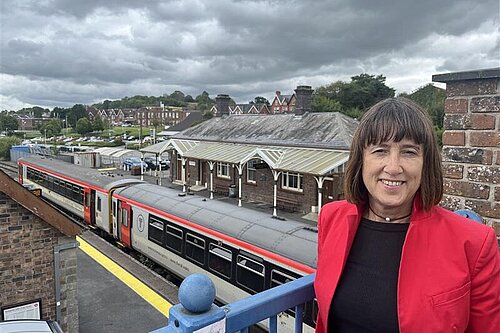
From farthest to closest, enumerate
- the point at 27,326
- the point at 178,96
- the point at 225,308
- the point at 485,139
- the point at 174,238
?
1. the point at 178,96
2. the point at 174,238
3. the point at 27,326
4. the point at 485,139
5. the point at 225,308

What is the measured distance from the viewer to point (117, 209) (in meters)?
12.9

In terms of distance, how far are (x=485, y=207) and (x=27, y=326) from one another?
18.5 feet

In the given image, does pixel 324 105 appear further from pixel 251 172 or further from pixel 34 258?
pixel 34 258

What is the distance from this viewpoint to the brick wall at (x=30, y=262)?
6.25m

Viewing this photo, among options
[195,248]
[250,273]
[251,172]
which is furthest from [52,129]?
[250,273]

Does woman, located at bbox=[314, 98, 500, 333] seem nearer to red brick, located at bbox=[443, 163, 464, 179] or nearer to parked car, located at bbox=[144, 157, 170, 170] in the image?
red brick, located at bbox=[443, 163, 464, 179]

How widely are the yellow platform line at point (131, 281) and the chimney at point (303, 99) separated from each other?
44.9ft

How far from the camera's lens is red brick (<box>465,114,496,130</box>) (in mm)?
2537

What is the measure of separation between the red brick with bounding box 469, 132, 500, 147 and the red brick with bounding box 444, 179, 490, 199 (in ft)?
0.90

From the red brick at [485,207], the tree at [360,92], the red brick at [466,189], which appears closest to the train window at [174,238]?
the red brick at [466,189]

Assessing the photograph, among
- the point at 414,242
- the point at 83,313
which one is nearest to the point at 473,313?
the point at 414,242

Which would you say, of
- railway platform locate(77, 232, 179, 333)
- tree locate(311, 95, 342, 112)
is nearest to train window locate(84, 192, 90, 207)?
railway platform locate(77, 232, 179, 333)

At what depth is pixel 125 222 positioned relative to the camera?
12320 mm

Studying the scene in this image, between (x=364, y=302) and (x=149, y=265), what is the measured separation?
10753 millimetres
